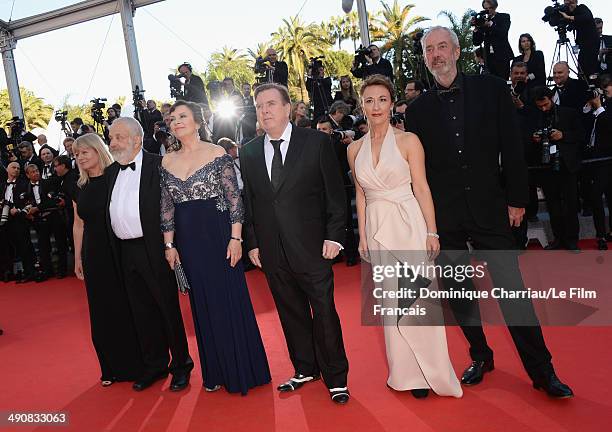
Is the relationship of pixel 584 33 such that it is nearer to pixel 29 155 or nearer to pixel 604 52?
pixel 604 52

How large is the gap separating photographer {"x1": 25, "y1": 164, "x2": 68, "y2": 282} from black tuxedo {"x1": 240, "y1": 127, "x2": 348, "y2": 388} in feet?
20.3

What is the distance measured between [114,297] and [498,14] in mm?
6735

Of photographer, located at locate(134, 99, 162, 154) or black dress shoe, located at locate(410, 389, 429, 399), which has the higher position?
photographer, located at locate(134, 99, 162, 154)

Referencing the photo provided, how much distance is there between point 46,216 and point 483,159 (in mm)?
7521

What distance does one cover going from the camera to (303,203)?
124 inches

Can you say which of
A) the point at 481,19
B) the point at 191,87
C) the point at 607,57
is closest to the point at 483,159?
the point at 481,19

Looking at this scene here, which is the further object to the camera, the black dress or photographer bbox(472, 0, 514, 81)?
photographer bbox(472, 0, 514, 81)

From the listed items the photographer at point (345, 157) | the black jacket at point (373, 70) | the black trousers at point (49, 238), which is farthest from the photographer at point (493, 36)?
the black trousers at point (49, 238)

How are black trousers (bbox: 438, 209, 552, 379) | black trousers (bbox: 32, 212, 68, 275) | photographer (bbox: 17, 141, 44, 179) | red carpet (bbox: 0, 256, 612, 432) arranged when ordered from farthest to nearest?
photographer (bbox: 17, 141, 44, 179)
black trousers (bbox: 32, 212, 68, 275)
black trousers (bbox: 438, 209, 552, 379)
red carpet (bbox: 0, 256, 612, 432)

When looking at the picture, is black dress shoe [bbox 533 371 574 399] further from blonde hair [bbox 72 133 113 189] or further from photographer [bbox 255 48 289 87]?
photographer [bbox 255 48 289 87]

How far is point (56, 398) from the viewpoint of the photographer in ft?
12.3

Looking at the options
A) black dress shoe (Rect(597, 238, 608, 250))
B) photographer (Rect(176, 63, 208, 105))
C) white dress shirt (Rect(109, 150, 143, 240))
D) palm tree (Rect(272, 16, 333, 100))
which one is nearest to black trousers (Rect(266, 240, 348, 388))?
white dress shirt (Rect(109, 150, 143, 240))

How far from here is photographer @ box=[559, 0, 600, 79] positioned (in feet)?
25.5

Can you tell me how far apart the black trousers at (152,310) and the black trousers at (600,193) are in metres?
4.69
